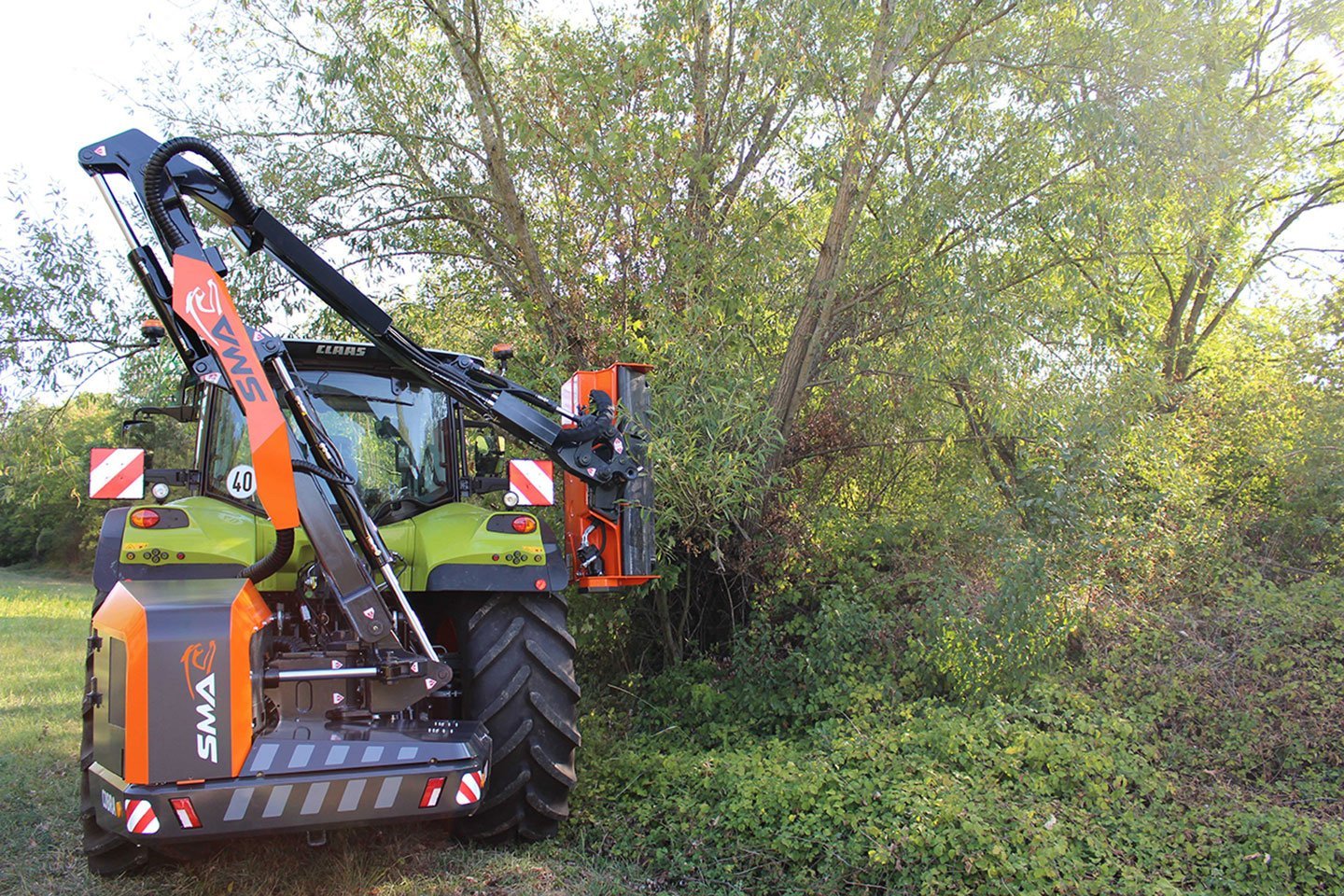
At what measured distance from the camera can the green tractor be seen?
3.19 meters

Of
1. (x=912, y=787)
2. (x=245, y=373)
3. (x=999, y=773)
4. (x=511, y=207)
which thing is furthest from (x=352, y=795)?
(x=511, y=207)

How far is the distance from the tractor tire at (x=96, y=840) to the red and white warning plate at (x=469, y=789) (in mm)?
1172

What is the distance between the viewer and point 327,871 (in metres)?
4.03

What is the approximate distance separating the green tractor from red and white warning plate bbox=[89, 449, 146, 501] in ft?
0.03

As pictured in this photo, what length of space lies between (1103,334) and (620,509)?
3452mm

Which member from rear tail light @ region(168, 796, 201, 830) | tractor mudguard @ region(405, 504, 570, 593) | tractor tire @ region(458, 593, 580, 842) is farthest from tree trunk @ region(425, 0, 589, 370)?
rear tail light @ region(168, 796, 201, 830)

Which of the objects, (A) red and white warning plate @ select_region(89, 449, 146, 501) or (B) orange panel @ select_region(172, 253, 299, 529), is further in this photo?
(A) red and white warning plate @ select_region(89, 449, 146, 501)

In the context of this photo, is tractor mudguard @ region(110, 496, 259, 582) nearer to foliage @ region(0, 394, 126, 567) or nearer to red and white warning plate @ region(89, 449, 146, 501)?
red and white warning plate @ region(89, 449, 146, 501)

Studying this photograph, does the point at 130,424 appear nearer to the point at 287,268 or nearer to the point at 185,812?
the point at 287,268

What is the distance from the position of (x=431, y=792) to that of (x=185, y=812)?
796 mm

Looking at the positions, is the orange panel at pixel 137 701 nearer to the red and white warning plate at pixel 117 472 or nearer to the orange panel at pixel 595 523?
the red and white warning plate at pixel 117 472

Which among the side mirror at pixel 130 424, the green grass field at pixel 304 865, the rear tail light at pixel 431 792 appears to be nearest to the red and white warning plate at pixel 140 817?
the rear tail light at pixel 431 792

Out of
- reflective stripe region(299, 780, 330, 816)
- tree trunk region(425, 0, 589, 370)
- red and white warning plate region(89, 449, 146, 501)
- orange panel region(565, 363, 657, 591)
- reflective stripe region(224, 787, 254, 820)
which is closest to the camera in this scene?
reflective stripe region(224, 787, 254, 820)

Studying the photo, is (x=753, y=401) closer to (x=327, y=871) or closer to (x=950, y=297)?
(x=950, y=297)
